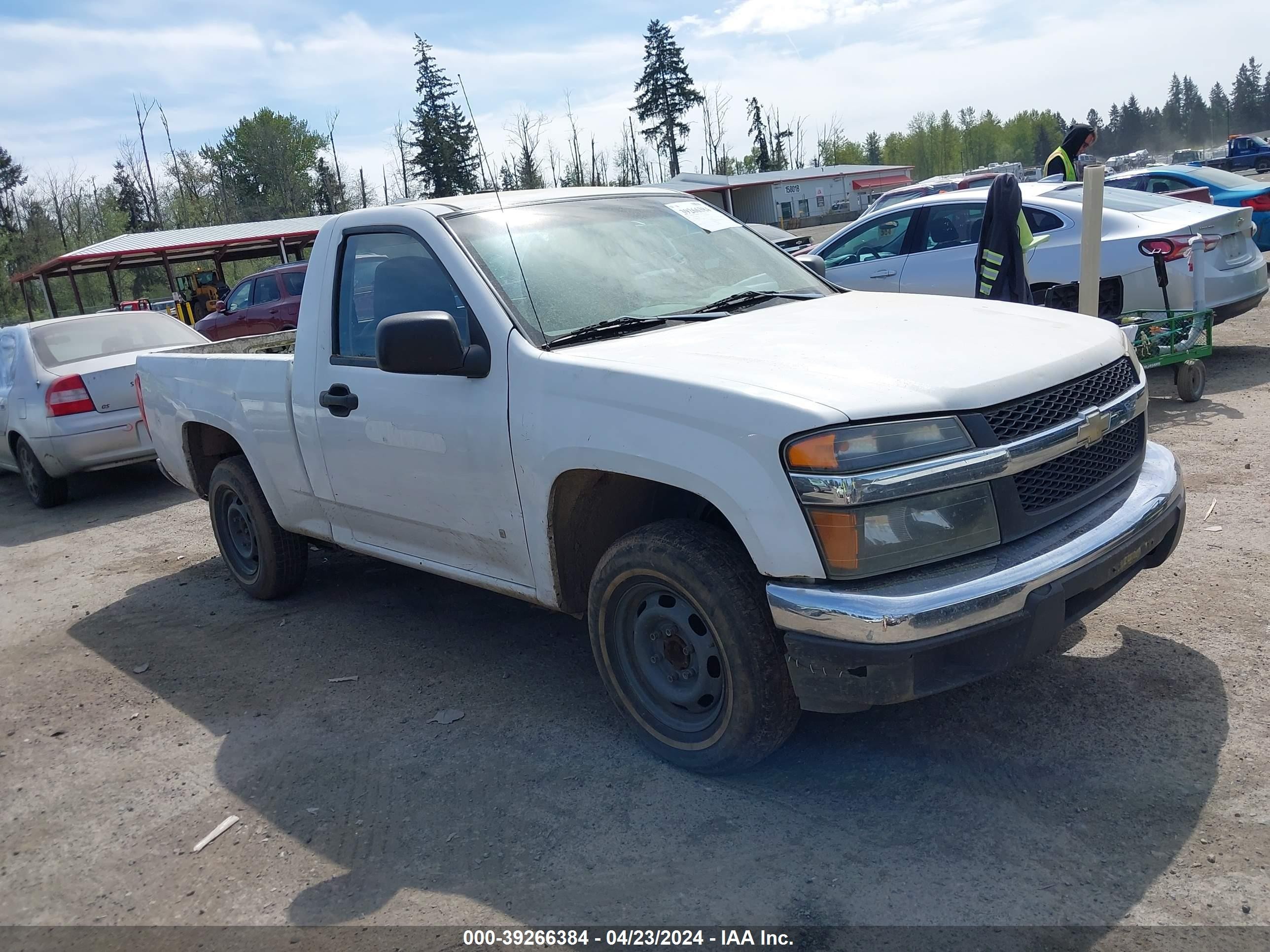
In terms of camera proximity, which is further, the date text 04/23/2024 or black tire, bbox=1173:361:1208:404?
black tire, bbox=1173:361:1208:404

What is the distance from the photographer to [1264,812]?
2.88m

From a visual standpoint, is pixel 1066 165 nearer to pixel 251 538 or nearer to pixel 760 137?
pixel 251 538

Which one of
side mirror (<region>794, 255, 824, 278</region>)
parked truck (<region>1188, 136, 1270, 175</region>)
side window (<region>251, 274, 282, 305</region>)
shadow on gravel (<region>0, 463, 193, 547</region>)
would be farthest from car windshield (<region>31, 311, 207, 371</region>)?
parked truck (<region>1188, 136, 1270, 175</region>)

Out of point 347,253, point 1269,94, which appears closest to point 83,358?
point 347,253

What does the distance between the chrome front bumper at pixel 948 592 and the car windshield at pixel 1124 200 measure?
6.35 metres

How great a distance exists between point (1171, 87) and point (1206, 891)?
182333mm

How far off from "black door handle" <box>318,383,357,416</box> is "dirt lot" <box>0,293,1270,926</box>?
1217mm

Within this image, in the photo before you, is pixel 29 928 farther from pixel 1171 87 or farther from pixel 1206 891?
pixel 1171 87

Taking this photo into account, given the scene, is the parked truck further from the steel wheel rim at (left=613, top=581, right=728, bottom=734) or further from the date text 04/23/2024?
the date text 04/23/2024

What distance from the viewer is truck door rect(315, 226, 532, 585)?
3.77 m

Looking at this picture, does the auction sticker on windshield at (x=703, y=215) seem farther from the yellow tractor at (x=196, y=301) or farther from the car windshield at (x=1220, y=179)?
the yellow tractor at (x=196, y=301)

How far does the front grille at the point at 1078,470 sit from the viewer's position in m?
3.03

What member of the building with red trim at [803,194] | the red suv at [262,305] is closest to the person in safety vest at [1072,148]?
the red suv at [262,305]

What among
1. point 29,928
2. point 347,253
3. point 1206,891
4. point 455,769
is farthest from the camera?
point 347,253
